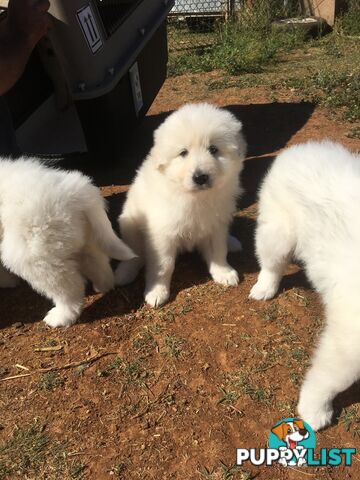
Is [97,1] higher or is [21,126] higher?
[97,1]

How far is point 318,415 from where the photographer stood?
256 centimetres

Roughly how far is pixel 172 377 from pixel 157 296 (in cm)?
67

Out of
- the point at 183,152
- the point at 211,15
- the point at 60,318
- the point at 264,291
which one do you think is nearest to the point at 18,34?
the point at 183,152

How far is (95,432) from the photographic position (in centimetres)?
265

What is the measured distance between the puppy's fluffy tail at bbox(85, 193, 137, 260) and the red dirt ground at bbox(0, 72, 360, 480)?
51 cm

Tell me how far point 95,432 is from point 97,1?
12.6 feet

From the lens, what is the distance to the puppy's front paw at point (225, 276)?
11.7 ft

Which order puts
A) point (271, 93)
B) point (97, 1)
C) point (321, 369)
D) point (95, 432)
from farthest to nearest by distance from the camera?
1. point (271, 93)
2. point (97, 1)
3. point (95, 432)
4. point (321, 369)

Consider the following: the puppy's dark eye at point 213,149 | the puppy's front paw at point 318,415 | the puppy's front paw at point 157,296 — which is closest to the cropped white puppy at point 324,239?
the puppy's front paw at point 318,415

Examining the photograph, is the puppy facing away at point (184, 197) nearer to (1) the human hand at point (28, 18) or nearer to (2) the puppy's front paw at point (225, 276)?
(2) the puppy's front paw at point (225, 276)

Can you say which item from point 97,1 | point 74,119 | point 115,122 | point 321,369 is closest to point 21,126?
point 74,119

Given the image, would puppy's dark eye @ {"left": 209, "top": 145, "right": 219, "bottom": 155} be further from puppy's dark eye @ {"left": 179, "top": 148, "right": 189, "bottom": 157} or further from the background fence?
the background fence

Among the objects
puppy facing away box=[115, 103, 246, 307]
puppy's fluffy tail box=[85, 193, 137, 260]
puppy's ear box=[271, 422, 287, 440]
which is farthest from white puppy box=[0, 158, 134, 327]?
puppy's ear box=[271, 422, 287, 440]

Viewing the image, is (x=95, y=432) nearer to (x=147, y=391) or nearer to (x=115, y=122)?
(x=147, y=391)
